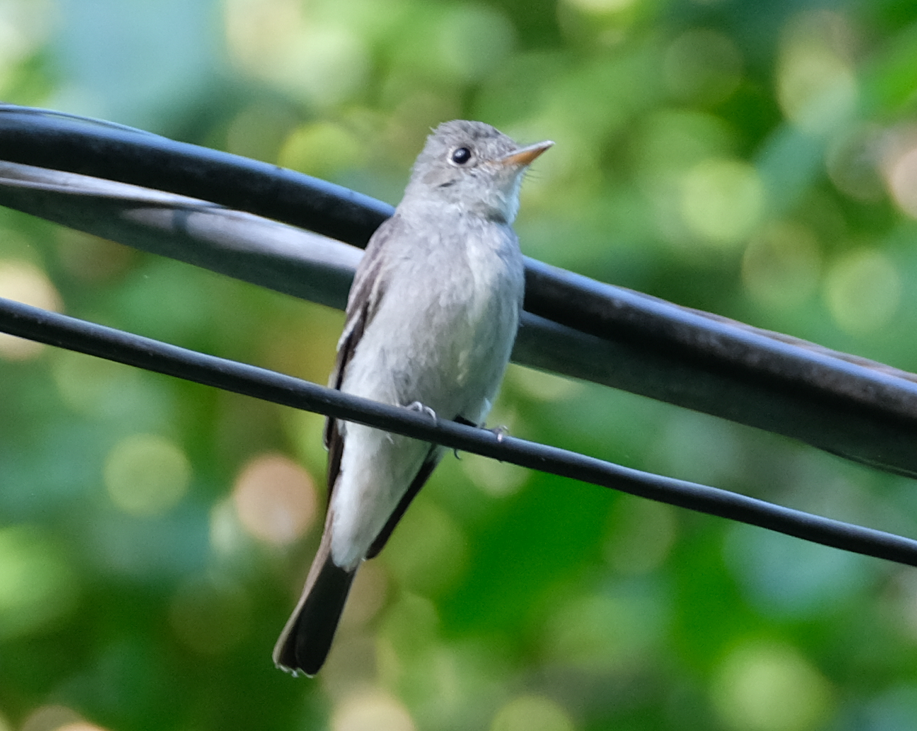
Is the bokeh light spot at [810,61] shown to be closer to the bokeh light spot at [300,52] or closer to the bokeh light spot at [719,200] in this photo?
the bokeh light spot at [719,200]

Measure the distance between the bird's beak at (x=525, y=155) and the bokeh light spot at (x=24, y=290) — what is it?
2.37m

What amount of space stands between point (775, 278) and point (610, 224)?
807 millimetres

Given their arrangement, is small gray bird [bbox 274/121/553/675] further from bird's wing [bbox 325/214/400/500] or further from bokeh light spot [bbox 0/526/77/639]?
bokeh light spot [bbox 0/526/77/639]

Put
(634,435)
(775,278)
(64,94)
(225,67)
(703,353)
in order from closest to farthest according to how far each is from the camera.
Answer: (703,353), (64,94), (634,435), (225,67), (775,278)

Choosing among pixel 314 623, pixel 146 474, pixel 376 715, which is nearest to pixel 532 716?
pixel 376 715

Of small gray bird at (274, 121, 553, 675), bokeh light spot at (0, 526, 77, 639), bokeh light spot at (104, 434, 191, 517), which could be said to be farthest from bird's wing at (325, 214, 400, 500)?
bokeh light spot at (0, 526, 77, 639)

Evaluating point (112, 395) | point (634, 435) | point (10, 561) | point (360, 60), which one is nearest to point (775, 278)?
point (634, 435)

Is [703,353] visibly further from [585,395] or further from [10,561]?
[10,561]

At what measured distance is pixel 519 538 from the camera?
339 cm

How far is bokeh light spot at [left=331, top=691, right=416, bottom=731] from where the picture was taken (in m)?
4.85

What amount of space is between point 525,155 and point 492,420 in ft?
4.47

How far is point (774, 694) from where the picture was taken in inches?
160

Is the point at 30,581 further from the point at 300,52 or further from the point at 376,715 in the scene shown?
the point at 300,52

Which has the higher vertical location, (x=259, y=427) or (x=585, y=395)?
(x=585, y=395)
